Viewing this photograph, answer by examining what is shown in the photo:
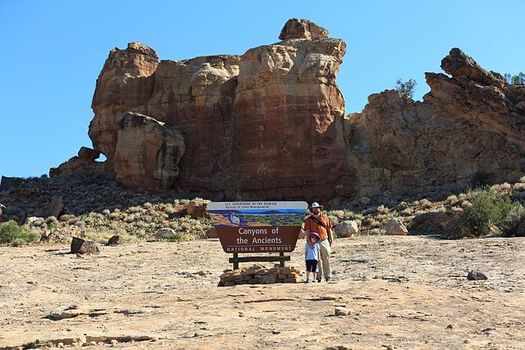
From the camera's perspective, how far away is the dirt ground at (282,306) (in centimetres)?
810

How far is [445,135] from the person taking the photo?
40.3 meters

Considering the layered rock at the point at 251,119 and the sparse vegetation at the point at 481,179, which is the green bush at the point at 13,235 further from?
the sparse vegetation at the point at 481,179

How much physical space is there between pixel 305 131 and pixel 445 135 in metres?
8.13

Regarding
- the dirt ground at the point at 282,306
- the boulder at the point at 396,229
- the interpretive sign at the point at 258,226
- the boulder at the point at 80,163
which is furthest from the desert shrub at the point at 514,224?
the boulder at the point at 80,163

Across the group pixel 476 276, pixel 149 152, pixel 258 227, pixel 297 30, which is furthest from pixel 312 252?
pixel 297 30

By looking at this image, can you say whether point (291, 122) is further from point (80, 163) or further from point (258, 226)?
point (258, 226)

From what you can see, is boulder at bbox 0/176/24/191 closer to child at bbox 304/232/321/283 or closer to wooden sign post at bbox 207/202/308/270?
wooden sign post at bbox 207/202/308/270

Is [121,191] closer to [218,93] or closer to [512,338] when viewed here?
[218,93]

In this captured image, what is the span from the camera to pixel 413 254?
61.3 feet

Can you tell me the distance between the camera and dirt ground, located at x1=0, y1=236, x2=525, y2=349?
26.6ft

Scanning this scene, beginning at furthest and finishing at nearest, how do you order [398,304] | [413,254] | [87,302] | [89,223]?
[89,223] < [413,254] < [87,302] < [398,304]

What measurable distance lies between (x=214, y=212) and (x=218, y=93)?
106ft

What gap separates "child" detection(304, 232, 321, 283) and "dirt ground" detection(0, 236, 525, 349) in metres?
0.87

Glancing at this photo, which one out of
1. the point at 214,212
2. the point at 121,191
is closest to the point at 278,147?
the point at 121,191
